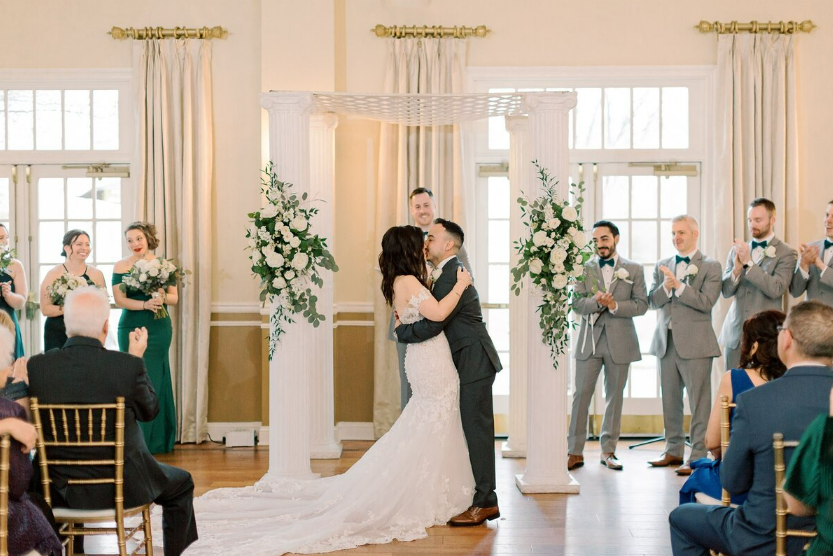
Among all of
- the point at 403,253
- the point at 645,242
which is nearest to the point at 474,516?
the point at 403,253

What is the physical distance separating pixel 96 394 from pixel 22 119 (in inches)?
196

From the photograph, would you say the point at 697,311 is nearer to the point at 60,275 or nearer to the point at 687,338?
the point at 687,338

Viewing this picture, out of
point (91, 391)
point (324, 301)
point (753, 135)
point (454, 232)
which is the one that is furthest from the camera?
point (753, 135)

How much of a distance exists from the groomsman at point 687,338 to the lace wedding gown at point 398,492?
2.10 m

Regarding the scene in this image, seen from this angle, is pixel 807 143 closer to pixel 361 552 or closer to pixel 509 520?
pixel 509 520

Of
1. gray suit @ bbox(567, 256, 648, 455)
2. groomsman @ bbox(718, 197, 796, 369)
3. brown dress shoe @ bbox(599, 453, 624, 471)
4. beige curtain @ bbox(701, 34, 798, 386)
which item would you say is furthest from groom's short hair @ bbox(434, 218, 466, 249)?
beige curtain @ bbox(701, 34, 798, 386)

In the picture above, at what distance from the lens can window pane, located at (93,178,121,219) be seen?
24.6 ft

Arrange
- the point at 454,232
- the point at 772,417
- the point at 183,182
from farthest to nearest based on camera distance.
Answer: the point at 183,182 → the point at 454,232 → the point at 772,417

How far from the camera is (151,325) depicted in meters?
6.81

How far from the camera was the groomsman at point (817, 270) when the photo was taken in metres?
6.05

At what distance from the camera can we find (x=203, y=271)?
724 centimetres

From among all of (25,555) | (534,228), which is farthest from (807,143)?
(25,555)

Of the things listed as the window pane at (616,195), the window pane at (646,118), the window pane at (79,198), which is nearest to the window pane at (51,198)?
the window pane at (79,198)

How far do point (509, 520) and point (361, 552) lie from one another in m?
1.01
